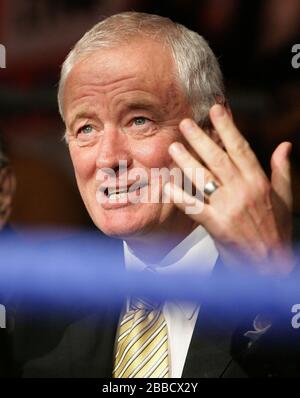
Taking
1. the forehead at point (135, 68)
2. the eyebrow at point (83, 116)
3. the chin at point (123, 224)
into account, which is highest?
the forehead at point (135, 68)

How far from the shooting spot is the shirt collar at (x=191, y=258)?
1.41 metres

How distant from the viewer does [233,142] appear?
111 centimetres

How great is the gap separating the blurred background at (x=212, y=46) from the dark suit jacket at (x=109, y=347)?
0.22 metres

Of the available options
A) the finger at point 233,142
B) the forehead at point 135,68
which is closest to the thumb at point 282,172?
the finger at point 233,142

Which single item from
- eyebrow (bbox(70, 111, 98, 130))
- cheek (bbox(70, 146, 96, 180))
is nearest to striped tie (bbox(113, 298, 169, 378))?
cheek (bbox(70, 146, 96, 180))

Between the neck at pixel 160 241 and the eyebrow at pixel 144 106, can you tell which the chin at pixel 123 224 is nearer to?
the neck at pixel 160 241

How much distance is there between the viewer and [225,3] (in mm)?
1464

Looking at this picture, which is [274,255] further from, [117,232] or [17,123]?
[17,123]

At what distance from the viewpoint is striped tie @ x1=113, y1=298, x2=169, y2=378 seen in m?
1.38

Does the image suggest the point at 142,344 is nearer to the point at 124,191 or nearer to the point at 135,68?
the point at 124,191

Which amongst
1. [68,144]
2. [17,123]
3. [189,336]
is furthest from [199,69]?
[189,336]

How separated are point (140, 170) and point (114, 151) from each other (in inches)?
2.5
